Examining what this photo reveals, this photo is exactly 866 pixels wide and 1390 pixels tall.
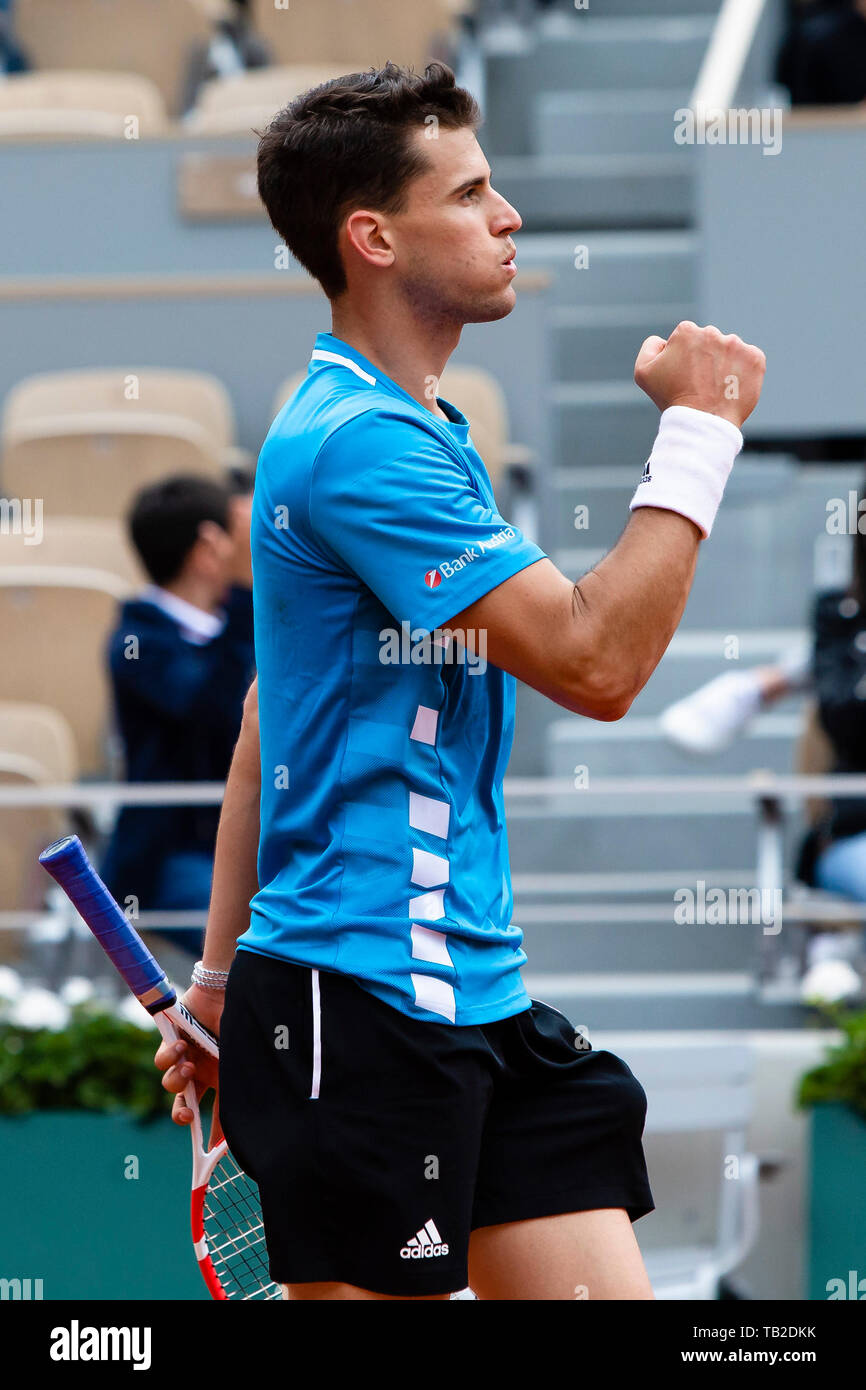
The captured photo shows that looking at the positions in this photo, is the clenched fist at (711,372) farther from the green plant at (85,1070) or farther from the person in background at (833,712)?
the person in background at (833,712)

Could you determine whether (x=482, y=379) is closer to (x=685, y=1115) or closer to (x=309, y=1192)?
(x=685, y=1115)

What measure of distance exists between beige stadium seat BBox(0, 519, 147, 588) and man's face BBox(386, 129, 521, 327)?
3.46 meters

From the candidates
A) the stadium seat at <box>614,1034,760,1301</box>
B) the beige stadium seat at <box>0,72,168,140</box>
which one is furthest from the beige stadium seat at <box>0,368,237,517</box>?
the stadium seat at <box>614,1034,760,1301</box>

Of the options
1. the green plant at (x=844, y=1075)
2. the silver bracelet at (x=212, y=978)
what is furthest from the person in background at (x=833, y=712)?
the silver bracelet at (x=212, y=978)

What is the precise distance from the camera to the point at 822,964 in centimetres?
387

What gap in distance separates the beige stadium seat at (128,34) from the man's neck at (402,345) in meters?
5.91

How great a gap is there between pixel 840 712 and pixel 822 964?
575mm

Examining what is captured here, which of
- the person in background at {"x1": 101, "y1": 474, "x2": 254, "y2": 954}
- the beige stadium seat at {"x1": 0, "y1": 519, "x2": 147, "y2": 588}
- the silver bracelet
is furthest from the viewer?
the beige stadium seat at {"x1": 0, "y1": 519, "x2": 147, "y2": 588}

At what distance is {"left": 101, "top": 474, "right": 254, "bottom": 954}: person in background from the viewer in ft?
12.7

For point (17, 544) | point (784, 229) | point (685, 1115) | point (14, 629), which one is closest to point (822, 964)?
point (685, 1115)

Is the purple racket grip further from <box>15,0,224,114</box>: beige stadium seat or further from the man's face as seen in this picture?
<box>15,0,224,114</box>: beige stadium seat

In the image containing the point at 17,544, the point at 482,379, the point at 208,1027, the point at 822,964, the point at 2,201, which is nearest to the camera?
the point at 208,1027

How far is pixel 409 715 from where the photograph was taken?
1.69m

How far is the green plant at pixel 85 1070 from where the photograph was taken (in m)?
3.56
